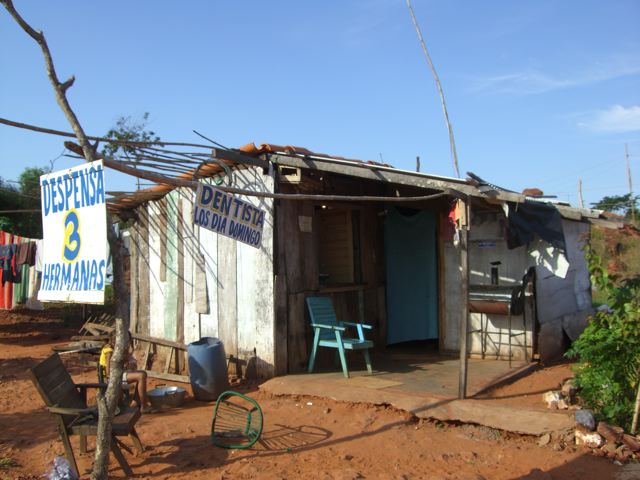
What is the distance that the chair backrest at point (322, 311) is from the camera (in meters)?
Result: 7.44

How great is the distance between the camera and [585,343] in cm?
541

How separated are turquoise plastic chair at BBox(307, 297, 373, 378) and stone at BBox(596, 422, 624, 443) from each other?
9.36 ft

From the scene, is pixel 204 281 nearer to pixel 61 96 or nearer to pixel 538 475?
pixel 61 96

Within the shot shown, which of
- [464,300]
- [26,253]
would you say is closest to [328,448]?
[464,300]

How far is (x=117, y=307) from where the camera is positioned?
3.76 metres

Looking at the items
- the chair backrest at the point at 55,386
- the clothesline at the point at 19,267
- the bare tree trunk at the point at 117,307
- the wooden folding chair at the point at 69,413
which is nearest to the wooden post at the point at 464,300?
the wooden folding chair at the point at 69,413

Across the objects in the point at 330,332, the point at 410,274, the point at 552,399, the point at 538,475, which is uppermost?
the point at 410,274

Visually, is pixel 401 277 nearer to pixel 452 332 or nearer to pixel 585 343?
pixel 452 332

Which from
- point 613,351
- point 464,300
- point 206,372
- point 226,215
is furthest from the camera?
point 206,372

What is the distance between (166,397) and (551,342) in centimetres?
570

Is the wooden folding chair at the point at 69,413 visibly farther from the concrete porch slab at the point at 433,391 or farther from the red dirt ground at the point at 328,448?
the concrete porch slab at the point at 433,391

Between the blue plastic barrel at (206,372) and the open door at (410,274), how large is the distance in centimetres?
332

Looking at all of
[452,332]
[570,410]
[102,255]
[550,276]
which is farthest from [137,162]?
[550,276]

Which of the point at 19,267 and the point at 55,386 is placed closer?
the point at 55,386
